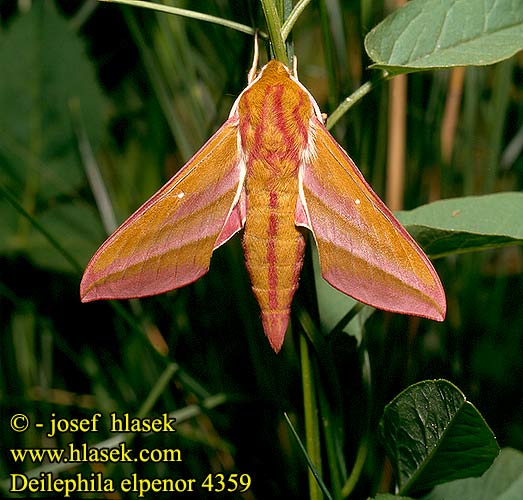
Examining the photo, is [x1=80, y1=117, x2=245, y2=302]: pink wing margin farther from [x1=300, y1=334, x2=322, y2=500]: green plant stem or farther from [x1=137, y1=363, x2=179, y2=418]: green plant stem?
[x1=137, y1=363, x2=179, y2=418]: green plant stem

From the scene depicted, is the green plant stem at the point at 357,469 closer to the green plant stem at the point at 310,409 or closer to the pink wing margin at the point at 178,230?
the green plant stem at the point at 310,409

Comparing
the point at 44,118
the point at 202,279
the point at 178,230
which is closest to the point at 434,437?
the point at 178,230

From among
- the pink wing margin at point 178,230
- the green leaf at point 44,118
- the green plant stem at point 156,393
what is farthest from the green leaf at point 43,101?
the pink wing margin at point 178,230

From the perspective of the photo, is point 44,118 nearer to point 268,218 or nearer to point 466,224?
point 268,218

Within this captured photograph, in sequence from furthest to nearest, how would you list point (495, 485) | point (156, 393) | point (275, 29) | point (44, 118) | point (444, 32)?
point (44, 118) → point (156, 393) → point (495, 485) → point (444, 32) → point (275, 29)

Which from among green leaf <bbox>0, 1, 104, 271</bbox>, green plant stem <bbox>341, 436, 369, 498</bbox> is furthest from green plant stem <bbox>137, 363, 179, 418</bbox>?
green leaf <bbox>0, 1, 104, 271</bbox>

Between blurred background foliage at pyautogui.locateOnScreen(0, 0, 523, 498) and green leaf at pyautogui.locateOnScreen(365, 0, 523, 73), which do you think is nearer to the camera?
green leaf at pyautogui.locateOnScreen(365, 0, 523, 73)
